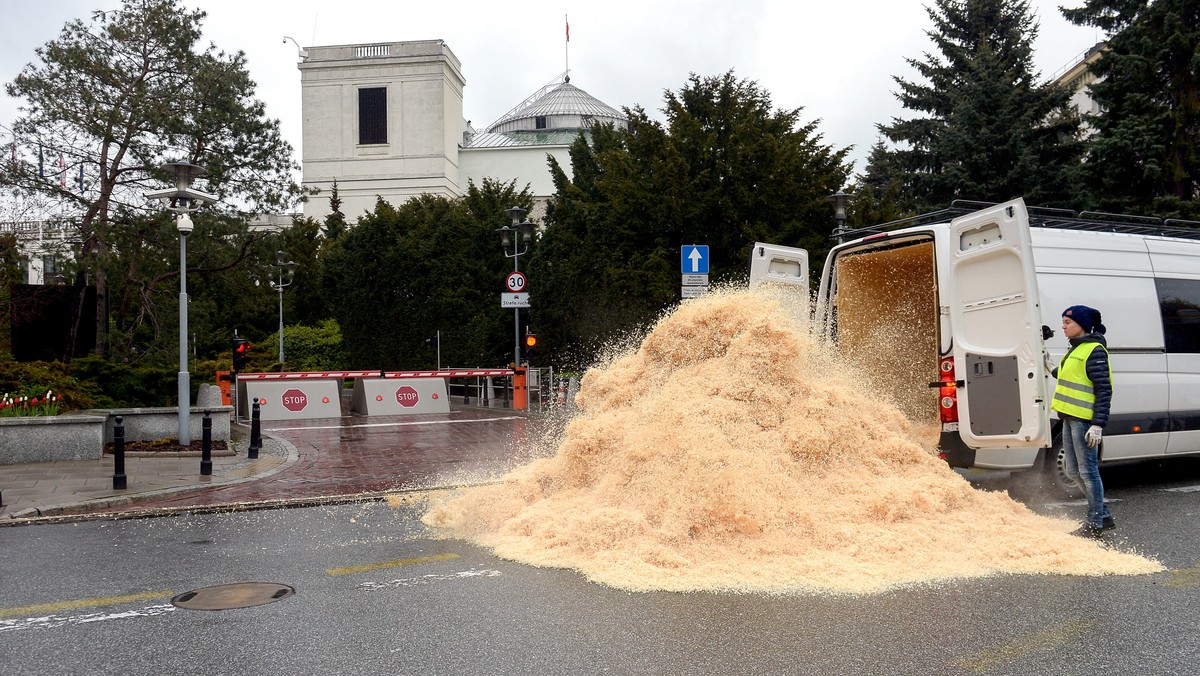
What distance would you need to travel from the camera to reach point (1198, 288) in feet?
32.1

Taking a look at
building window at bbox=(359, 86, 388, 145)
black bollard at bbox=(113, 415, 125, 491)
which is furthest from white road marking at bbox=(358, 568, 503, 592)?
building window at bbox=(359, 86, 388, 145)

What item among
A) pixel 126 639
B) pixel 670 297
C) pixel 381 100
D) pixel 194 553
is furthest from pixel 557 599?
pixel 381 100

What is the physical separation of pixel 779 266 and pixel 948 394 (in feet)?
9.27

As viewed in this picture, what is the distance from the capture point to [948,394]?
852cm

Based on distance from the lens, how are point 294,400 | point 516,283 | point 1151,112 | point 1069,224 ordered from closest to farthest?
point 1069,224 → point 1151,112 → point 294,400 → point 516,283

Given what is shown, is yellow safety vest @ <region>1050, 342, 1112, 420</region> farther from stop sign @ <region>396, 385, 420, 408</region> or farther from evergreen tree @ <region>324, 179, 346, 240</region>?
evergreen tree @ <region>324, 179, 346, 240</region>

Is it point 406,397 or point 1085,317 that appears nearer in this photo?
point 1085,317

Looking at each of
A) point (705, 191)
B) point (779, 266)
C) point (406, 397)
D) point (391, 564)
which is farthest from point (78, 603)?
point (406, 397)

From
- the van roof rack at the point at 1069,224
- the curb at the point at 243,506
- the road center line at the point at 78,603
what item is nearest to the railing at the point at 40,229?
the curb at the point at 243,506

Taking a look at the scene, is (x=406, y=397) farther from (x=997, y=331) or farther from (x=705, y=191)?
(x=997, y=331)

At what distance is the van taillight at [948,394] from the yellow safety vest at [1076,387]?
1100 mm

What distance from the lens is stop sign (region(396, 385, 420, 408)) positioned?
26.1 metres

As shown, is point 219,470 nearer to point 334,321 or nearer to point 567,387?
point 567,387

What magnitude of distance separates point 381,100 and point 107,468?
62699mm
